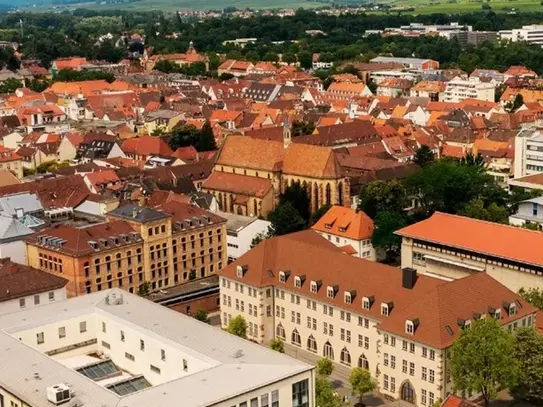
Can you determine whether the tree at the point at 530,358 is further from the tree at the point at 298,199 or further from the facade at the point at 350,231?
the tree at the point at 298,199

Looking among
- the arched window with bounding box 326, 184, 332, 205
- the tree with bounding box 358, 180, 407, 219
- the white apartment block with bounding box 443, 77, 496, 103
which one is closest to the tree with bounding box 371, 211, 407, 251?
the tree with bounding box 358, 180, 407, 219

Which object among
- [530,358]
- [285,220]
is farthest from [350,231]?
[530,358]

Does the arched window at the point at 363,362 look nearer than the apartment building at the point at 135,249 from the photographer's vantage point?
Yes

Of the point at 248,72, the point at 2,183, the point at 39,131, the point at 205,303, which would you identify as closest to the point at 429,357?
the point at 205,303

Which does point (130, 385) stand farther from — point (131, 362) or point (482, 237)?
point (482, 237)

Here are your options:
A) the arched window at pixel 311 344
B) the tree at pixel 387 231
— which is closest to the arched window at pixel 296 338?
the arched window at pixel 311 344

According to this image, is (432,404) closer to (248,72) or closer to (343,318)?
(343,318)
